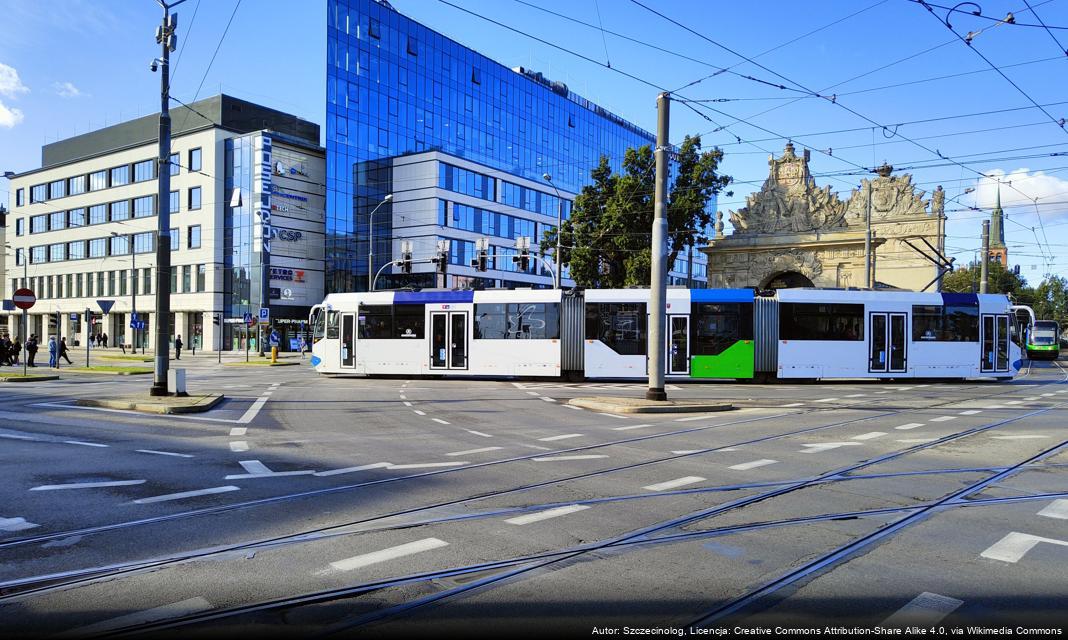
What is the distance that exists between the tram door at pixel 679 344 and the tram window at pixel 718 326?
0.65 feet

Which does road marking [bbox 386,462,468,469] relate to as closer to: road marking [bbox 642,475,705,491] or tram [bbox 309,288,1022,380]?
road marking [bbox 642,475,705,491]

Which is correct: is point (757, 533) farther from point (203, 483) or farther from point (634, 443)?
point (203, 483)

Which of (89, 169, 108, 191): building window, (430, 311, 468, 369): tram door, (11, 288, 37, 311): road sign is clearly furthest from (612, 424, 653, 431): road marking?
(89, 169, 108, 191): building window

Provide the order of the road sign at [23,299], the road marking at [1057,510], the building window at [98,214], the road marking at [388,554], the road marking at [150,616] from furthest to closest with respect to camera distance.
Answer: the building window at [98,214] → the road sign at [23,299] → the road marking at [1057,510] → the road marking at [388,554] → the road marking at [150,616]

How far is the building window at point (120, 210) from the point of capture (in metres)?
61.0

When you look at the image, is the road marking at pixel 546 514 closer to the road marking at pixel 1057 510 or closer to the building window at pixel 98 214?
the road marking at pixel 1057 510

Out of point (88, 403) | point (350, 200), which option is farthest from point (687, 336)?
point (350, 200)

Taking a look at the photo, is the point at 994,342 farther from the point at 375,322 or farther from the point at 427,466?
the point at 427,466

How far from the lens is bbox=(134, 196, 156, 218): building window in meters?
58.9

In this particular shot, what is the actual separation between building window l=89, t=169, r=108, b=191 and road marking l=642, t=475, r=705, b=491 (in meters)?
70.1

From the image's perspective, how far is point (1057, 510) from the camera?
253 inches

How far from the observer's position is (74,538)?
206 inches

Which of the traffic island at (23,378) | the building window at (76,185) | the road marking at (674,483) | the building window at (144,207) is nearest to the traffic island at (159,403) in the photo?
the traffic island at (23,378)

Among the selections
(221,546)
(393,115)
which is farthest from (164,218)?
(393,115)
